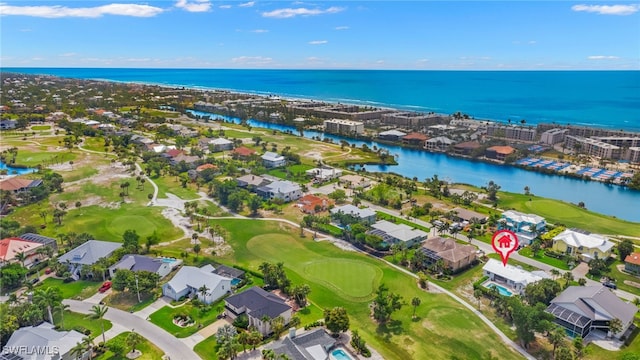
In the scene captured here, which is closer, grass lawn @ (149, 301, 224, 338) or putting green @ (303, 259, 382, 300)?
grass lawn @ (149, 301, 224, 338)

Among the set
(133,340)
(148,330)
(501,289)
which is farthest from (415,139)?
(133,340)

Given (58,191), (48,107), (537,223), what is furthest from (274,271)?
(48,107)

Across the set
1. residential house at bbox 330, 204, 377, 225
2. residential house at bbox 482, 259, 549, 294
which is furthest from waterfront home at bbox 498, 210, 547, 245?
residential house at bbox 330, 204, 377, 225

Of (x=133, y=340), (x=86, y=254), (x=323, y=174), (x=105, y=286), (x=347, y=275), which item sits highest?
(x=323, y=174)

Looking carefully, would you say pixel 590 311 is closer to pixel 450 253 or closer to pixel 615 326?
pixel 615 326

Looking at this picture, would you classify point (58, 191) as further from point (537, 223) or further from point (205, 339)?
point (537, 223)

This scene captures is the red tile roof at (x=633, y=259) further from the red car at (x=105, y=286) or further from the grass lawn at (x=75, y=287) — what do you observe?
the grass lawn at (x=75, y=287)

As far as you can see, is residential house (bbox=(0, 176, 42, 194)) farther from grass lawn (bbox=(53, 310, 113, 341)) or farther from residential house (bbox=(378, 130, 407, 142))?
residential house (bbox=(378, 130, 407, 142))
